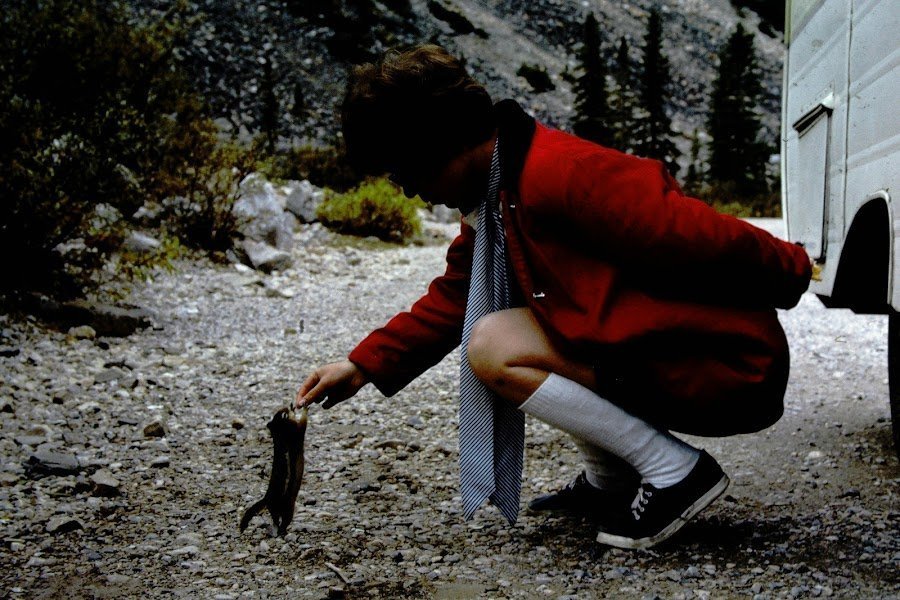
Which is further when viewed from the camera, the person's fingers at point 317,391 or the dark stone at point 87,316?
the dark stone at point 87,316

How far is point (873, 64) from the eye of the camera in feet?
7.63

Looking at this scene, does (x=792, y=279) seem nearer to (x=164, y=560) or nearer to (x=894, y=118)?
(x=894, y=118)

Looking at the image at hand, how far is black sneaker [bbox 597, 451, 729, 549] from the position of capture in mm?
2184

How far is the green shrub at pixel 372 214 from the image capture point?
10.2 metres

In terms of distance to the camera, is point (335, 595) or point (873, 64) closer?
point (335, 595)

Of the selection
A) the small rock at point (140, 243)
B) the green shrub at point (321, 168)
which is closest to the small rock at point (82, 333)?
the small rock at point (140, 243)

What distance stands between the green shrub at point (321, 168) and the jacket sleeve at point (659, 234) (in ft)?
37.9

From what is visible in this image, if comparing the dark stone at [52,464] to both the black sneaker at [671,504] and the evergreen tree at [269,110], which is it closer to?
the black sneaker at [671,504]

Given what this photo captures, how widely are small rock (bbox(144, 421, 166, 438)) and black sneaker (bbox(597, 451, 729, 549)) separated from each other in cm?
198

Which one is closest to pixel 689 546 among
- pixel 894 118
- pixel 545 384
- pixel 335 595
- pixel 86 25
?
pixel 545 384

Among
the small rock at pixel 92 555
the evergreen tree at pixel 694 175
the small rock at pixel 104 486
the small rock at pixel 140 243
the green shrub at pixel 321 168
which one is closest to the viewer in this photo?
the small rock at pixel 92 555

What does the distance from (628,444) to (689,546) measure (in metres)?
0.35

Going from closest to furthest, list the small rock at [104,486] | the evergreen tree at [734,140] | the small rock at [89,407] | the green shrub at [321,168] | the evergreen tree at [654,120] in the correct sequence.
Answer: the small rock at [104,486]
the small rock at [89,407]
the green shrub at [321,168]
the evergreen tree at [654,120]
the evergreen tree at [734,140]

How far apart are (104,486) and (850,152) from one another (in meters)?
2.57
